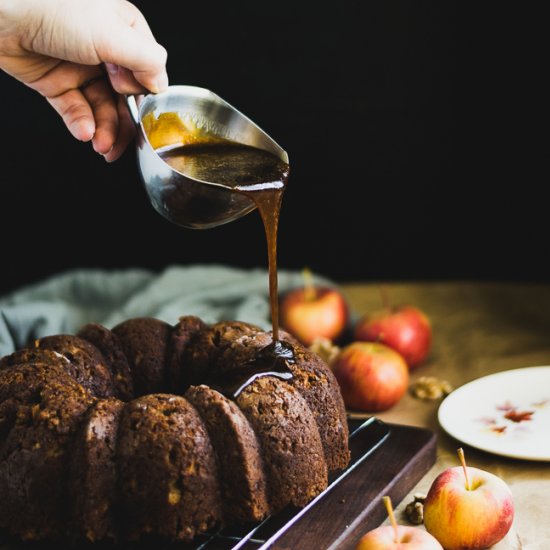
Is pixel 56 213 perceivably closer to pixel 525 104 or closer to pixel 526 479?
pixel 525 104

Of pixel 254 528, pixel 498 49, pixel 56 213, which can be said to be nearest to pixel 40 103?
pixel 56 213

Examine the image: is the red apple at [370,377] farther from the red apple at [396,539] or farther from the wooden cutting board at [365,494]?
the red apple at [396,539]

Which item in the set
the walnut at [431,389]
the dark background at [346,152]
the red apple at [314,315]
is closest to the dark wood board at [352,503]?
the walnut at [431,389]

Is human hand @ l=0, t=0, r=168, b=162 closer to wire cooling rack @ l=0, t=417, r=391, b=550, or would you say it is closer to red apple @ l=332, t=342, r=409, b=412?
red apple @ l=332, t=342, r=409, b=412

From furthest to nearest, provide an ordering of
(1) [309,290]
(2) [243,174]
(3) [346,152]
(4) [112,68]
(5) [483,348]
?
1. (3) [346,152]
2. (1) [309,290]
3. (5) [483,348]
4. (4) [112,68]
5. (2) [243,174]

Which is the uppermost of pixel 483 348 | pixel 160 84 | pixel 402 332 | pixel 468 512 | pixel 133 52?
pixel 133 52

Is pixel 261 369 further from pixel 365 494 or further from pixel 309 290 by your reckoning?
pixel 309 290

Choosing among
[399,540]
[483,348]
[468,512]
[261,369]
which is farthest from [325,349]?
[399,540]
